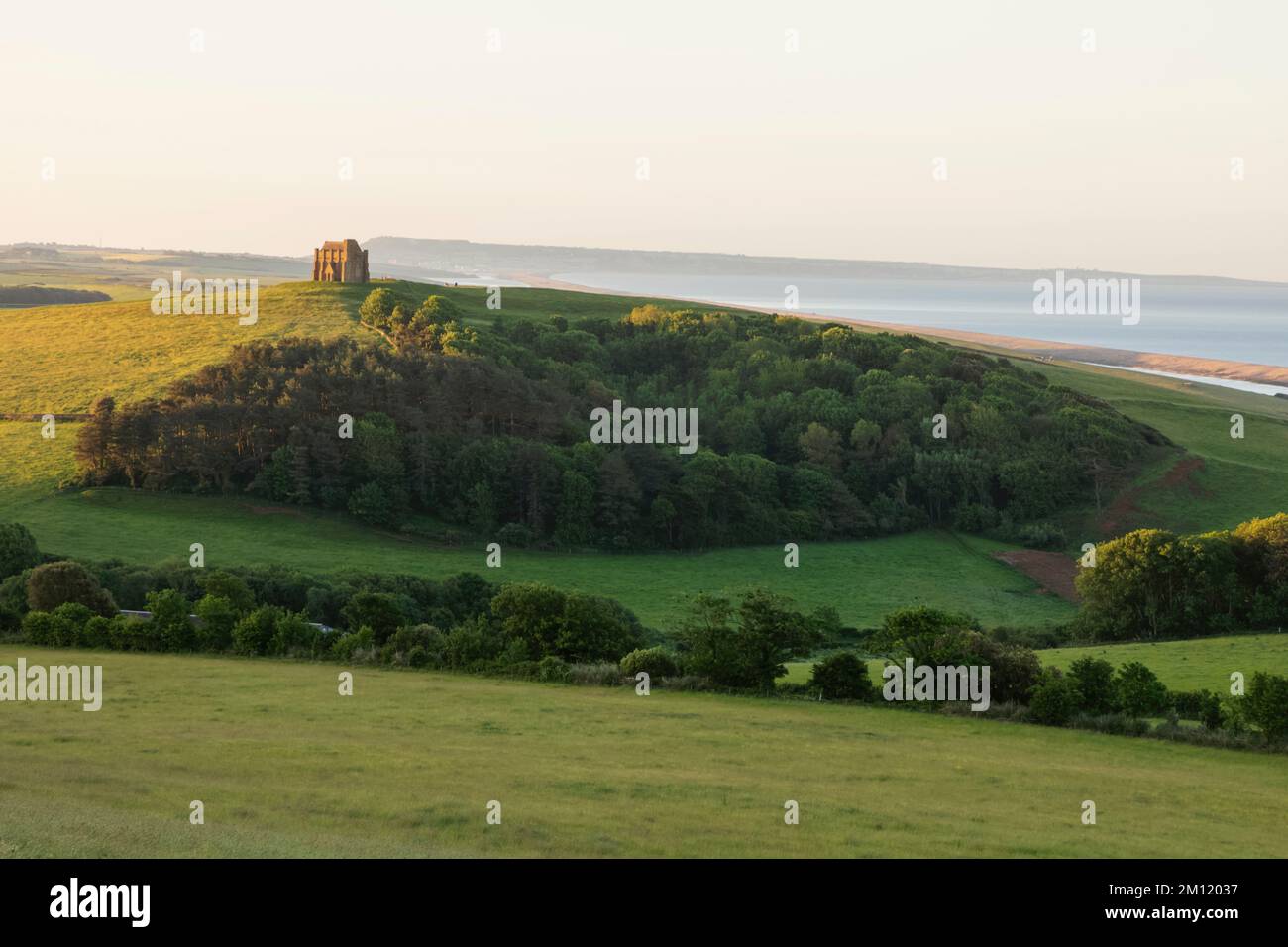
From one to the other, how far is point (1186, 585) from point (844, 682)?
26107 mm

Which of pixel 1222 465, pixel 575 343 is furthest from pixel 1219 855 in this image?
pixel 575 343

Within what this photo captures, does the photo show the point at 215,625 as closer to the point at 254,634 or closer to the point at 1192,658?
the point at 254,634

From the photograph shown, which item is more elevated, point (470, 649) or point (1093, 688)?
point (1093, 688)

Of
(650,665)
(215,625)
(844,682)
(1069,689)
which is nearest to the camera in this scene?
(1069,689)

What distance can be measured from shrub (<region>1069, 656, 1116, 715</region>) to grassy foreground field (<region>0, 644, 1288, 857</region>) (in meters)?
2.09

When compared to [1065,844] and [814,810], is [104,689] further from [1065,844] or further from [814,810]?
[1065,844]

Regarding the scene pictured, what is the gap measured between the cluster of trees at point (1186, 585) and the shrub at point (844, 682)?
23925 mm

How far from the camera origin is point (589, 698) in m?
36.5

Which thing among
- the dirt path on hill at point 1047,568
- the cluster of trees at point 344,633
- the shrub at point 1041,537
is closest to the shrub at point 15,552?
the cluster of trees at point 344,633

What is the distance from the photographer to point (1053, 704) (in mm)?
34875

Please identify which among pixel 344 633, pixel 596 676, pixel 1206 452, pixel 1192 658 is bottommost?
pixel 1192 658

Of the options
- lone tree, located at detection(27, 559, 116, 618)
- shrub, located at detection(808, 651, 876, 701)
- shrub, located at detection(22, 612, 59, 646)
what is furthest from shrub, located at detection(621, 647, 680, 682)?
lone tree, located at detection(27, 559, 116, 618)

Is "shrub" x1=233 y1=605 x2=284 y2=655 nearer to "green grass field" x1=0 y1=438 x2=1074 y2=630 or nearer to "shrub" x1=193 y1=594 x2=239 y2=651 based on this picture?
"shrub" x1=193 y1=594 x2=239 y2=651

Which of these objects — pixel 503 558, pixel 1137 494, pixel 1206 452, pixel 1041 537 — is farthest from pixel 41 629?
pixel 1206 452
